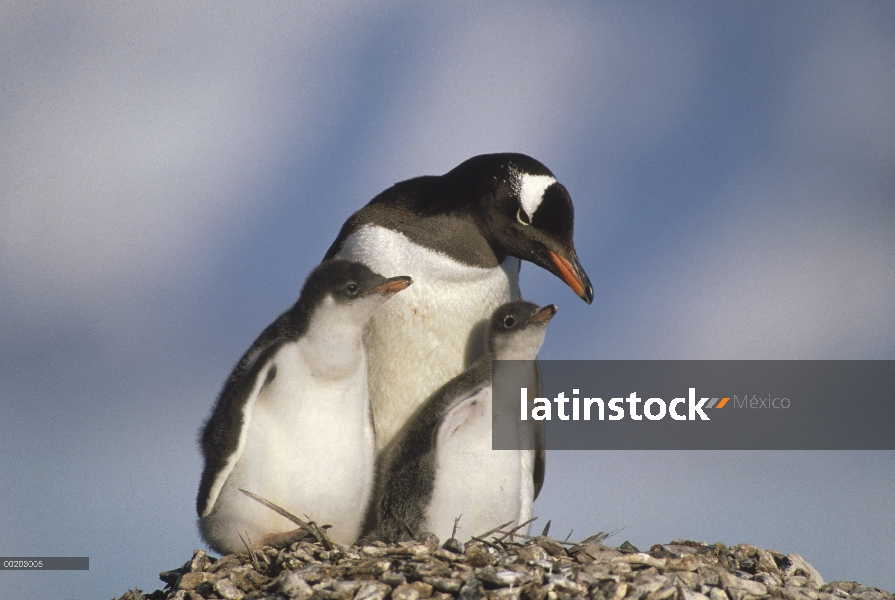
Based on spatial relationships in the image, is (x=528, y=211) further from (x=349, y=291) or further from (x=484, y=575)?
(x=484, y=575)

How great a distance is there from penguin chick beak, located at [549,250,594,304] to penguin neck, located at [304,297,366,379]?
49.6 inches

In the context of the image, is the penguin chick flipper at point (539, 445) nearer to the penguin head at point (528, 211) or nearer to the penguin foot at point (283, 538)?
the penguin head at point (528, 211)

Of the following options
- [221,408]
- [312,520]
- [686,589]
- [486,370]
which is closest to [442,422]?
[486,370]

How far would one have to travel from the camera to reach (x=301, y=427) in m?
4.75

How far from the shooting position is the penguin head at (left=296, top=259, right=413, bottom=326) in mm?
4824

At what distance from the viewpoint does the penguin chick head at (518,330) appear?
204 inches

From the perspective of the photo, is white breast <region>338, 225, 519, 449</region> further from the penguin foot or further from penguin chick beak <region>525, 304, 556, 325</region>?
the penguin foot

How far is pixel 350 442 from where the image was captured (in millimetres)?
4852

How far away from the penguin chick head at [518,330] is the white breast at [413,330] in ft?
0.88

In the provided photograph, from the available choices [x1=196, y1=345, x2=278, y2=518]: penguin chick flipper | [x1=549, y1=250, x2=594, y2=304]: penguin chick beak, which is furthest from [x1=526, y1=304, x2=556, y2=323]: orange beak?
[x1=196, y1=345, x2=278, y2=518]: penguin chick flipper

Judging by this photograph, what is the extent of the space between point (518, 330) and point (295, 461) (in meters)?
1.37

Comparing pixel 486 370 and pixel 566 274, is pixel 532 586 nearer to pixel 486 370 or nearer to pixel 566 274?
pixel 486 370

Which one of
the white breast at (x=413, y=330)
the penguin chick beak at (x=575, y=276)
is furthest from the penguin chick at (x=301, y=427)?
the penguin chick beak at (x=575, y=276)

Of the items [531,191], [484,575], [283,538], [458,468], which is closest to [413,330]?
[458,468]
